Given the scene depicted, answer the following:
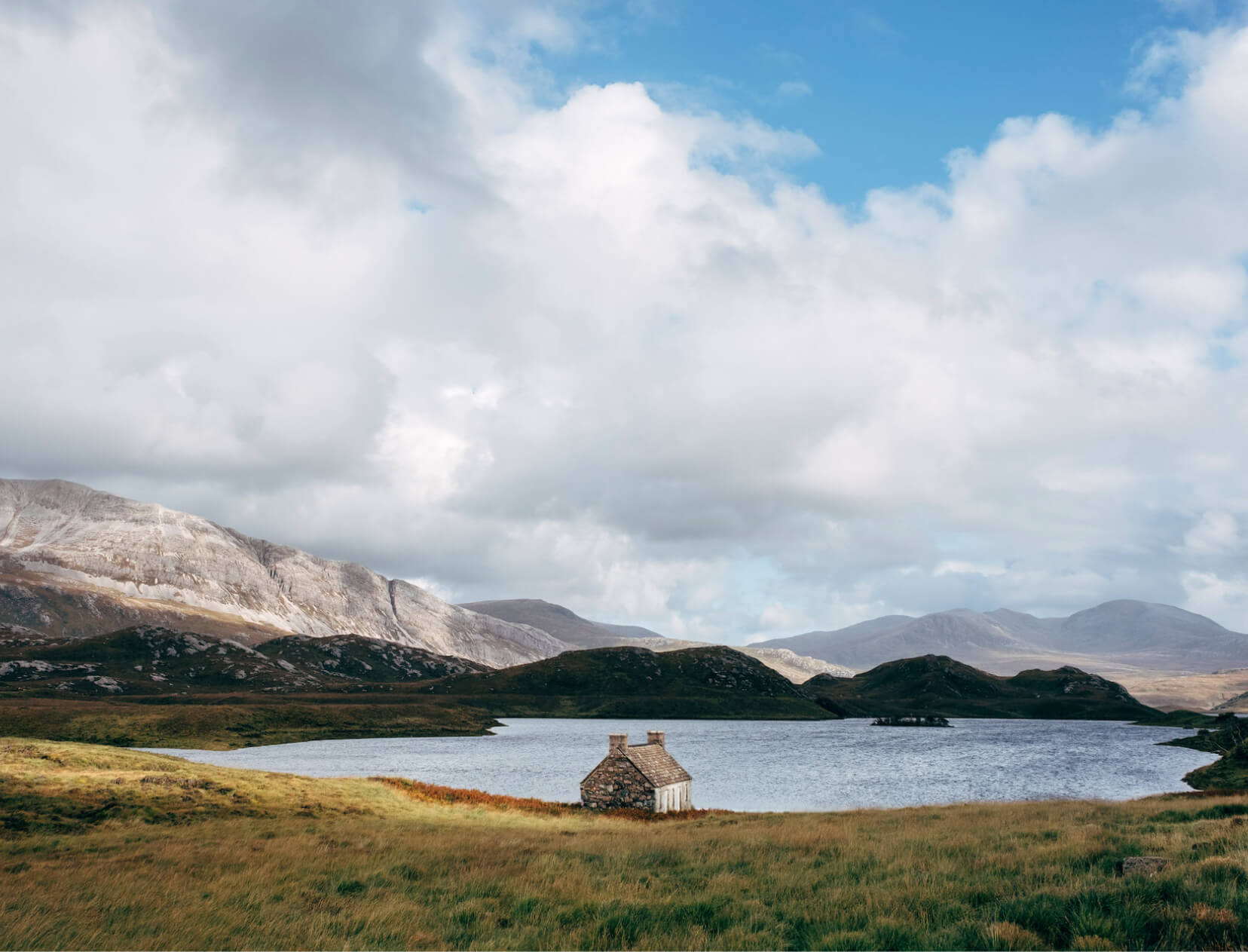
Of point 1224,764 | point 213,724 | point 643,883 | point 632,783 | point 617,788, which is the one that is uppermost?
point 643,883

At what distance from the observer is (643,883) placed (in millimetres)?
19922

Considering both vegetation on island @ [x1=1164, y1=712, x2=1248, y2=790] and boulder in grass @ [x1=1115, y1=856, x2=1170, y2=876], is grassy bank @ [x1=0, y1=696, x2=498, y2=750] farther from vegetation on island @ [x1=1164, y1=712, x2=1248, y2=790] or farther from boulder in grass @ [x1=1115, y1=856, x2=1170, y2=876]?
vegetation on island @ [x1=1164, y1=712, x2=1248, y2=790]

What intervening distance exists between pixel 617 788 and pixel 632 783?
1235mm

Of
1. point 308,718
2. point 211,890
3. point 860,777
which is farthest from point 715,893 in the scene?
point 308,718

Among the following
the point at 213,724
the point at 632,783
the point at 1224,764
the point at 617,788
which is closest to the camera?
the point at 632,783

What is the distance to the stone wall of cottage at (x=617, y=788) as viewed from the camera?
164 ft

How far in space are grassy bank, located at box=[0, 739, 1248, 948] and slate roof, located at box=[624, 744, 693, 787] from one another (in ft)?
45.3

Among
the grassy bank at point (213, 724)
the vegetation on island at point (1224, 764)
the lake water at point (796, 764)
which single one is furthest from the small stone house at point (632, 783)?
the grassy bank at point (213, 724)

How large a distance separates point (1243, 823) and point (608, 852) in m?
19.0

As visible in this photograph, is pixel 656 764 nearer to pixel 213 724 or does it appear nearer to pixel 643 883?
pixel 643 883

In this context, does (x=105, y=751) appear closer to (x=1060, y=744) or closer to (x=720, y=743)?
(x=720, y=743)

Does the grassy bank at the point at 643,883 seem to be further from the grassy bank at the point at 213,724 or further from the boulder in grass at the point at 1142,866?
the grassy bank at the point at 213,724

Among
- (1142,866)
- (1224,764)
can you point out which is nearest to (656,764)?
(1142,866)

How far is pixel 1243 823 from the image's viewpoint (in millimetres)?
21750
